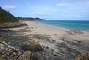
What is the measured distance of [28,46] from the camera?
22734 millimetres

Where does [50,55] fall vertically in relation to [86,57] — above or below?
below

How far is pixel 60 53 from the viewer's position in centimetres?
2116

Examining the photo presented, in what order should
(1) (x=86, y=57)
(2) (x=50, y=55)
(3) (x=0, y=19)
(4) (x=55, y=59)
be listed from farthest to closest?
(3) (x=0, y=19) < (2) (x=50, y=55) < (4) (x=55, y=59) < (1) (x=86, y=57)

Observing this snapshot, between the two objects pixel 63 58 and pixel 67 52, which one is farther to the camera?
pixel 67 52

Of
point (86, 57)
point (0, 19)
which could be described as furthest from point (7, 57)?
point (0, 19)

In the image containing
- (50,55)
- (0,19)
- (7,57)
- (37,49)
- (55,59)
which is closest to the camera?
(7,57)

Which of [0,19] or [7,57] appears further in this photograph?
[0,19]

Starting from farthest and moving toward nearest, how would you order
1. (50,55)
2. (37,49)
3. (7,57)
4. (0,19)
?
(0,19) < (37,49) < (50,55) < (7,57)

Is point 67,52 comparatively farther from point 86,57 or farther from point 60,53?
point 86,57

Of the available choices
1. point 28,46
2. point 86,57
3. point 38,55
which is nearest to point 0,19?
point 28,46

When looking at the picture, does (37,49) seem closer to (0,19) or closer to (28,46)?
(28,46)

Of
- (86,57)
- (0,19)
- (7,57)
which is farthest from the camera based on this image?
(0,19)

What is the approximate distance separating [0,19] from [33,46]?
1362 inches

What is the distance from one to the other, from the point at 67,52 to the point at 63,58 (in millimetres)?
2921
